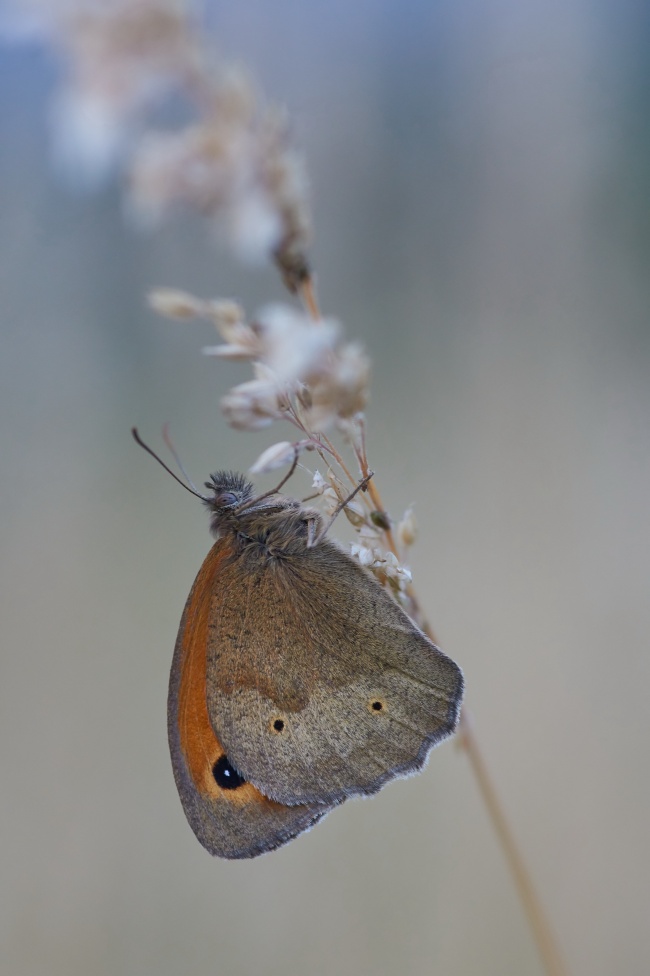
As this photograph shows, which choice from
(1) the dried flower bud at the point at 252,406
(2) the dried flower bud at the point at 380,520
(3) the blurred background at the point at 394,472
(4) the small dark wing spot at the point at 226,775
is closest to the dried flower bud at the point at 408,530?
(2) the dried flower bud at the point at 380,520

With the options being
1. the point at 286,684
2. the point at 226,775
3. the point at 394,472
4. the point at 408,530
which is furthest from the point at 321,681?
the point at 394,472

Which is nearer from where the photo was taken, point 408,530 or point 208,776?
point 408,530

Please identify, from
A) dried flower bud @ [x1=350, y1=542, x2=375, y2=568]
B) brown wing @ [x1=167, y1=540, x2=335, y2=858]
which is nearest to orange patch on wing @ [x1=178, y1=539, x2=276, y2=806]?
brown wing @ [x1=167, y1=540, x2=335, y2=858]

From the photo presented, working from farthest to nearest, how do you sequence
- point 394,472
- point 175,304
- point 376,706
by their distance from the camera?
point 394,472, point 376,706, point 175,304

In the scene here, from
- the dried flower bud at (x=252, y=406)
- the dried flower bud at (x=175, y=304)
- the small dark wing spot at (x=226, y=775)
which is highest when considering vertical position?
the dried flower bud at (x=175, y=304)

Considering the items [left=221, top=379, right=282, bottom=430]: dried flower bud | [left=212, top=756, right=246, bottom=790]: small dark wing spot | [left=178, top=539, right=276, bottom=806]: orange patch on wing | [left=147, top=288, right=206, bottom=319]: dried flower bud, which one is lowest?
[left=212, top=756, right=246, bottom=790]: small dark wing spot

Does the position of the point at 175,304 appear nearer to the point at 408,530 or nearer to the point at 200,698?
the point at 408,530

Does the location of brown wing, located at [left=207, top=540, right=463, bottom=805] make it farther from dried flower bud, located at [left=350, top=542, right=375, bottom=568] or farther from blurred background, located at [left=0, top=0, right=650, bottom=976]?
blurred background, located at [left=0, top=0, right=650, bottom=976]

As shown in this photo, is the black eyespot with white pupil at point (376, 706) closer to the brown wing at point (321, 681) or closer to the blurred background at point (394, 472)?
the brown wing at point (321, 681)
